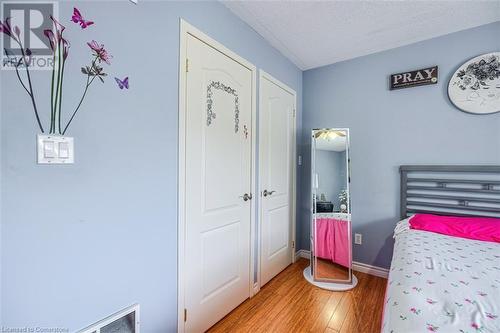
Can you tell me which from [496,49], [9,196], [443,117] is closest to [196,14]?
[9,196]

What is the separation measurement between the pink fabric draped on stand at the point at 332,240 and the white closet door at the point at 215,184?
88 centimetres

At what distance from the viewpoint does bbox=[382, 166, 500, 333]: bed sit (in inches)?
31.3

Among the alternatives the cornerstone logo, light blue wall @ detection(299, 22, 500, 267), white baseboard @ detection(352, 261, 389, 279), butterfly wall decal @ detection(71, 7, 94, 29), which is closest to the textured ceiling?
light blue wall @ detection(299, 22, 500, 267)

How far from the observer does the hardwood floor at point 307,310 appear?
163cm

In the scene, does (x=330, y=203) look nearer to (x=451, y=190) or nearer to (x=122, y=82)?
(x=451, y=190)

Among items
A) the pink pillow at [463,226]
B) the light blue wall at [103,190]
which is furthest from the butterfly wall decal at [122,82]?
the pink pillow at [463,226]

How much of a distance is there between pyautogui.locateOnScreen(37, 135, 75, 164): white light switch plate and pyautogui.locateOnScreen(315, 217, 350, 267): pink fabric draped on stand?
7.20 feet

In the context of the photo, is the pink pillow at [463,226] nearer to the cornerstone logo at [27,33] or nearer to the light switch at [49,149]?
the light switch at [49,149]

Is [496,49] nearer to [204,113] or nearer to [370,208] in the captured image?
[370,208]

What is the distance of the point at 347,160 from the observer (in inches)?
92.3

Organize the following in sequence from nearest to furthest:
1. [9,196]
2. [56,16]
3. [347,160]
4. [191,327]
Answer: [9,196], [56,16], [191,327], [347,160]

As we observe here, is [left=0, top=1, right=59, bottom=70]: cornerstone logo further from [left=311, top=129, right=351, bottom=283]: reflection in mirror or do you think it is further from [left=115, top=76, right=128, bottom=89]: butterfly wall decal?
[left=311, top=129, right=351, bottom=283]: reflection in mirror

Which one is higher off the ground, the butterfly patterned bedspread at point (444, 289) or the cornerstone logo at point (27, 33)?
the cornerstone logo at point (27, 33)

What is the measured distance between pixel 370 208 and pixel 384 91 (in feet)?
4.23
